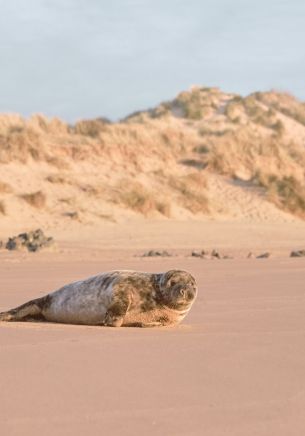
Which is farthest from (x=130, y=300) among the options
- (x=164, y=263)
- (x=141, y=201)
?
(x=141, y=201)

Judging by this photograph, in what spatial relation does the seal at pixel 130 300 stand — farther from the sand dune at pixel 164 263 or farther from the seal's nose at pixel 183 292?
the sand dune at pixel 164 263

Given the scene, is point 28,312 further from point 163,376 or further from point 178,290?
point 163,376

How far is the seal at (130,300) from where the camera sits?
19.3 ft

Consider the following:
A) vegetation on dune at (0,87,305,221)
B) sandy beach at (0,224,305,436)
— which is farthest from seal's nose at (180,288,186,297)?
vegetation on dune at (0,87,305,221)

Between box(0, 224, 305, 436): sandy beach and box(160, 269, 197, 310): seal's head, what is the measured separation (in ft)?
0.59

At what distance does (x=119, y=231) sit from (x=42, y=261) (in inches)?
325

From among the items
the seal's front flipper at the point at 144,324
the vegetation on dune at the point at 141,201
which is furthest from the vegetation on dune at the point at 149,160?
the seal's front flipper at the point at 144,324

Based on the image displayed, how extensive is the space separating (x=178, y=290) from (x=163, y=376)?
6.43 feet

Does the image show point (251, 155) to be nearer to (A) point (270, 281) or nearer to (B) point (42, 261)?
(B) point (42, 261)

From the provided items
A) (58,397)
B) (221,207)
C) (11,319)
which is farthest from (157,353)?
(221,207)

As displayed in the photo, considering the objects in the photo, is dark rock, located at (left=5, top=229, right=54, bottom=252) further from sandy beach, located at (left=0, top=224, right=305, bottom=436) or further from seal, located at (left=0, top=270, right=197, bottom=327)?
seal, located at (left=0, top=270, right=197, bottom=327)

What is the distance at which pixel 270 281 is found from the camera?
1027 cm

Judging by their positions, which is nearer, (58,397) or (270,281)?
(58,397)

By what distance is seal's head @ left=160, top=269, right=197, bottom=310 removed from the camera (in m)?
5.84
